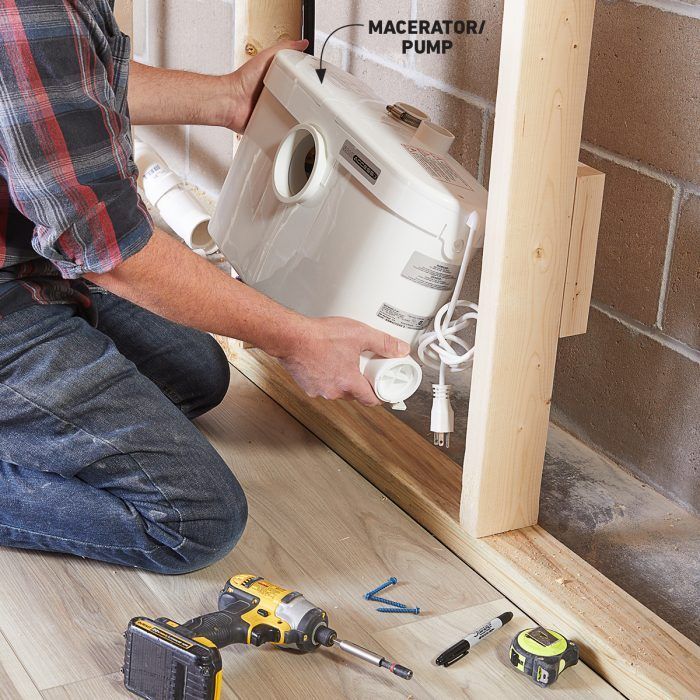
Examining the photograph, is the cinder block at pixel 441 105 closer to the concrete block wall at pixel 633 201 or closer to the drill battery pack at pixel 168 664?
the concrete block wall at pixel 633 201

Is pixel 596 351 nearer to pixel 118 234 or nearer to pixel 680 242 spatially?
pixel 680 242

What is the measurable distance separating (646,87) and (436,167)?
374mm

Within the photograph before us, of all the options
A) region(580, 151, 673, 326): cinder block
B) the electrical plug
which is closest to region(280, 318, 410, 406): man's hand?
the electrical plug

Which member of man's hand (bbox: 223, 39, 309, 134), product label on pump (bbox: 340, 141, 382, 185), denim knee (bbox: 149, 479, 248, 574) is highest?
man's hand (bbox: 223, 39, 309, 134)

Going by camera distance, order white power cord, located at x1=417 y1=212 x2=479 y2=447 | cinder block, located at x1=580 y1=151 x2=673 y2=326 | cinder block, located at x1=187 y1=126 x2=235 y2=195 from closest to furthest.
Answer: white power cord, located at x1=417 y1=212 x2=479 y2=447
cinder block, located at x1=580 y1=151 x2=673 y2=326
cinder block, located at x1=187 y1=126 x2=235 y2=195

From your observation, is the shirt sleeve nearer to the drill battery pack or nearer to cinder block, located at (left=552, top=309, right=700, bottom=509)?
the drill battery pack

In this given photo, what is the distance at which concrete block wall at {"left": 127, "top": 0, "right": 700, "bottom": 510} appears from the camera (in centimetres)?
153

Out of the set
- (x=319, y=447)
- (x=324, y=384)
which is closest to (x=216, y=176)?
(x=319, y=447)

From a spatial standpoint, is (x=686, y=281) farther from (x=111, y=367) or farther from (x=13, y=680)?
(x=13, y=680)

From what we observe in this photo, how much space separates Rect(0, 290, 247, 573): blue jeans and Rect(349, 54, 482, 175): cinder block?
80 centimetres

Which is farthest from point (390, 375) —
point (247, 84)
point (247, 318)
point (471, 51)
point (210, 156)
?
point (210, 156)

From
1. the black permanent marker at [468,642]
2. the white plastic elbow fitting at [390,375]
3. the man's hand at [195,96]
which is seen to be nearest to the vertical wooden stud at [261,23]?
the man's hand at [195,96]

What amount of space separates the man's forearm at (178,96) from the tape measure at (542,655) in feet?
3.08

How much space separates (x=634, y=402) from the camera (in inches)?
67.1
